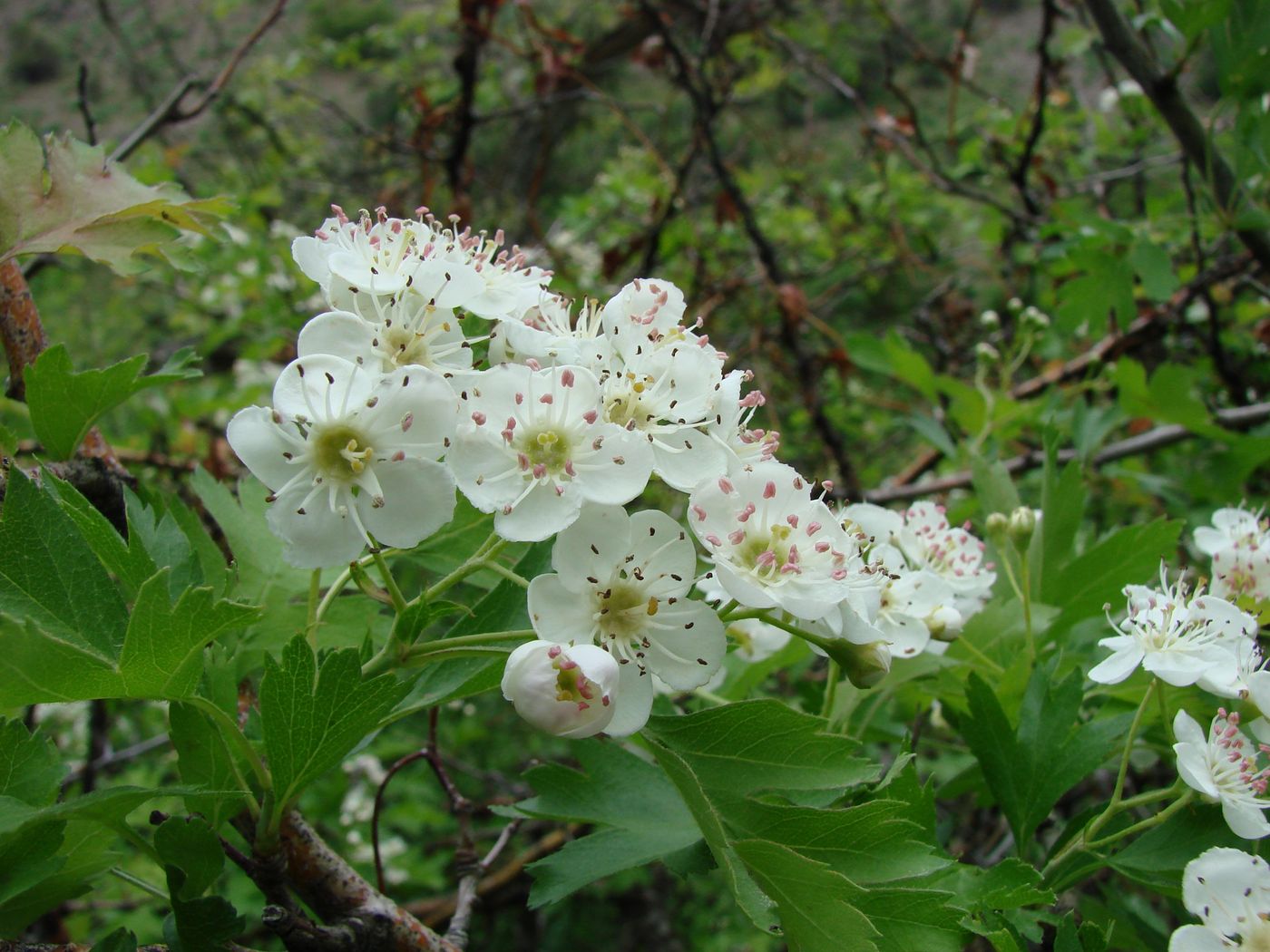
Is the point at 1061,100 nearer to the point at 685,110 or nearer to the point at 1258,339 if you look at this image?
the point at 1258,339

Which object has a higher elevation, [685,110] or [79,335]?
[685,110]

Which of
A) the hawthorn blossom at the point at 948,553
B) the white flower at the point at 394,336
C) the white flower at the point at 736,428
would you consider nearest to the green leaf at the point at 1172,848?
the hawthorn blossom at the point at 948,553

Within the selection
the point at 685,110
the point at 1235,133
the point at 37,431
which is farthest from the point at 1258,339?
the point at 685,110

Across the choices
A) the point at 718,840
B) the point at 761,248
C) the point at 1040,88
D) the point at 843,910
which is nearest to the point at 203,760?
the point at 718,840

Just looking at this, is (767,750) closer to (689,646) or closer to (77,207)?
(689,646)

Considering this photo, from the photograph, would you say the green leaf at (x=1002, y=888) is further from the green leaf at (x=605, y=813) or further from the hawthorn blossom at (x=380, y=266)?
the hawthorn blossom at (x=380, y=266)
